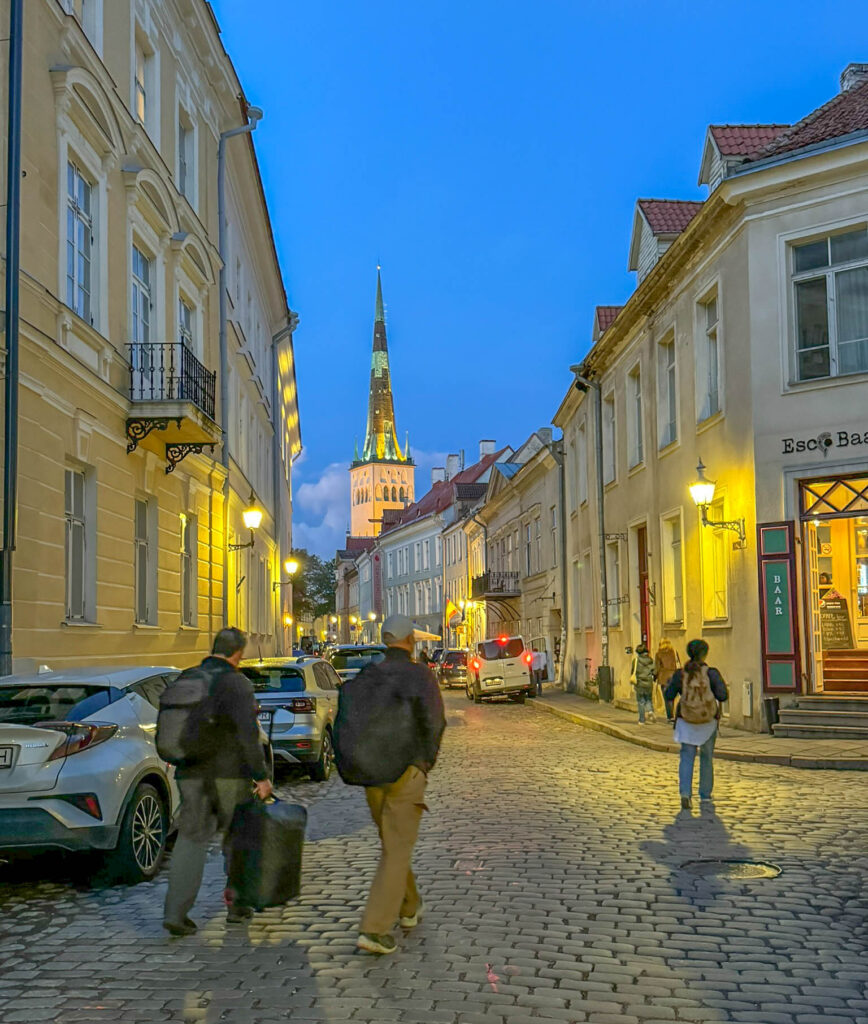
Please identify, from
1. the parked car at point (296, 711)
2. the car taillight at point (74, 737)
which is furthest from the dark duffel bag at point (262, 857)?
the parked car at point (296, 711)

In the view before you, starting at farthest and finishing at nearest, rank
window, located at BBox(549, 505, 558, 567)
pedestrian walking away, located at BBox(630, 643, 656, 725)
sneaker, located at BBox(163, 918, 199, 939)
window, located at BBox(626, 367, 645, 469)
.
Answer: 1. window, located at BBox(549, 505, 558, 567)
2. window, located at BBox(626, 367, 645, 469)
3. pedestrian walking away, located at BBox(630, 643, 656, 725)
4. sneaker, located at BBox(163, 918, 199, 939)

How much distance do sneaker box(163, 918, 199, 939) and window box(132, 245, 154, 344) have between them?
40.8 feet

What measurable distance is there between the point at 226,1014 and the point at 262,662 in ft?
30.7

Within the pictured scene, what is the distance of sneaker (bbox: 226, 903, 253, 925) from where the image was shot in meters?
6.47

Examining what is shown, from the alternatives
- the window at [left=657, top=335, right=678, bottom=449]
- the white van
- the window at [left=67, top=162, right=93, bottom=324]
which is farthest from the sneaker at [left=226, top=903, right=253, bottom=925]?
the white van

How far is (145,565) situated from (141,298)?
14.0ft

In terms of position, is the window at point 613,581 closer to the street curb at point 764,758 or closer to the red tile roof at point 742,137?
the street curb at point 764,758

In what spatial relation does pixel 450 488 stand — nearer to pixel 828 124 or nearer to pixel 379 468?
pixel 828 124

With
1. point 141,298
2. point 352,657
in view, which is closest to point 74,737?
point 141,298

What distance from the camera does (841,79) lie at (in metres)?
22.2

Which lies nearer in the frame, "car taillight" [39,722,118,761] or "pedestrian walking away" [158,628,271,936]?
"pedestrian walking away" [158,628,271,936]

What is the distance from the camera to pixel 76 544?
14.7m

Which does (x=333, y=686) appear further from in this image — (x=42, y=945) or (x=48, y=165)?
(x=42, y=945)

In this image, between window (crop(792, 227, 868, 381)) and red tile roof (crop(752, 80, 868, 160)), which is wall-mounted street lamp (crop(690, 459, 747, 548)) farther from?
red tile roof (crop(752, 80, 868, 160))
